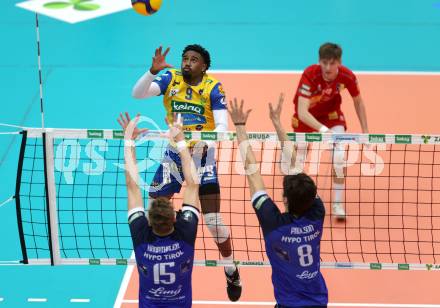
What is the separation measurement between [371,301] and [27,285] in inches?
178

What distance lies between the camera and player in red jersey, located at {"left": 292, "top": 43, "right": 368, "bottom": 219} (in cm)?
1060

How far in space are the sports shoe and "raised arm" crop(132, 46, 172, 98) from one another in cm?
247

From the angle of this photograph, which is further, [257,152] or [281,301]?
[257,152]

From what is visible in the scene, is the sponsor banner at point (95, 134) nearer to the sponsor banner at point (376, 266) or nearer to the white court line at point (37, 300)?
the white court line at point (37, 300)

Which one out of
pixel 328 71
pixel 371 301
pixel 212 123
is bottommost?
pixel 371 301

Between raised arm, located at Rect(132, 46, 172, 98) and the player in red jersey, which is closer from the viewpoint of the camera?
raised arm, located at Rect(132, 46, 172, 98)

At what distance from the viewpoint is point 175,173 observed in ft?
29.8

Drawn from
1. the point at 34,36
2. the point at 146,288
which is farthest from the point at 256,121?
the point at 146,288

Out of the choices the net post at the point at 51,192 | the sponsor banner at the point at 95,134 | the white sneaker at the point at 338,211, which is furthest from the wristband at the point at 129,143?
the white sneaker at the point at 338,211

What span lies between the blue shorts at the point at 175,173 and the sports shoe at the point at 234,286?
1.13 m

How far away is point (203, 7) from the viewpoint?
20375 millimetres

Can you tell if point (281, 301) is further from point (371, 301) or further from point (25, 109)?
point (25, 109)

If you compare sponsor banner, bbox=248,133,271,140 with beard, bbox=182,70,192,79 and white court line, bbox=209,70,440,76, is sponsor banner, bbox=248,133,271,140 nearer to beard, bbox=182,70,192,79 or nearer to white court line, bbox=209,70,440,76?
beard, bbox=182,70,192,79

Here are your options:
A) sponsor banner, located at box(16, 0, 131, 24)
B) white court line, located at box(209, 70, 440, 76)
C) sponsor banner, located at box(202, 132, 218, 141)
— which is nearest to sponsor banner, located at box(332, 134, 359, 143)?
sponsor banner, located at box(202, 132, 218, 141)
